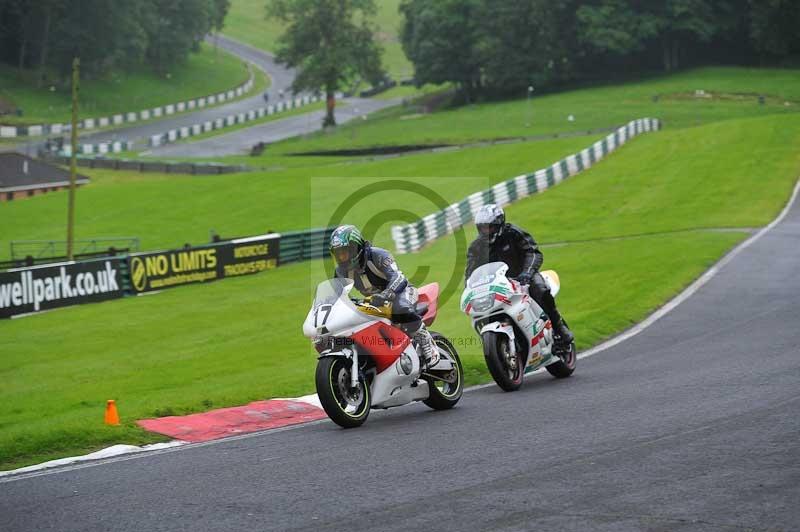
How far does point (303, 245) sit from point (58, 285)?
39.4 ft

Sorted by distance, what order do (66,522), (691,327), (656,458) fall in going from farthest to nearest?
(691,327), (656,458), (66,522)

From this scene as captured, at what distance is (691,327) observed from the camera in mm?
19078

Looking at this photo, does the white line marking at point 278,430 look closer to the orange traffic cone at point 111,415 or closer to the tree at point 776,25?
the orange traffic cone at point 111,415

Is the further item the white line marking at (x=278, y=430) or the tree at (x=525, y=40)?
the tree at (x=525, y=40)

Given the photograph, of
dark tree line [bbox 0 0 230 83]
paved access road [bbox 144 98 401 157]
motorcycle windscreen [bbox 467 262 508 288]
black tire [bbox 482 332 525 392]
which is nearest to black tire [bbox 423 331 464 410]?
black tire [bbox 482 332 525 392]

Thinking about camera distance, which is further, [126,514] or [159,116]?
[159,116]

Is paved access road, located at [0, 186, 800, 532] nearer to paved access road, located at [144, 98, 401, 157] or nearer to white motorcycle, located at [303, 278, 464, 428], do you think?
white motorcycle, located at [303, 278, 464, 428]

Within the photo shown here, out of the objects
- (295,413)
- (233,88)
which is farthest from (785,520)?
(233,88)

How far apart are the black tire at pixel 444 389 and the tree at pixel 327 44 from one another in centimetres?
9435

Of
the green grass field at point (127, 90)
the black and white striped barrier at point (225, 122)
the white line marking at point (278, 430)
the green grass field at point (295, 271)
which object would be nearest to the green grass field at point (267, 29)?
the green grass field at point (127, 90)

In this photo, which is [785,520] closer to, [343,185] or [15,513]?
[15,513]

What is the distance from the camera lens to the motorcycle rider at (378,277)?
11336 millimetres

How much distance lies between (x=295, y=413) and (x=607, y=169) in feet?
146

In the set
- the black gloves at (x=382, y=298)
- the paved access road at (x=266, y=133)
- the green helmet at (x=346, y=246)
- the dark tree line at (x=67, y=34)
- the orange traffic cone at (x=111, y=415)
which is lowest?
the orange traffic cone at (x=111, y=415)
